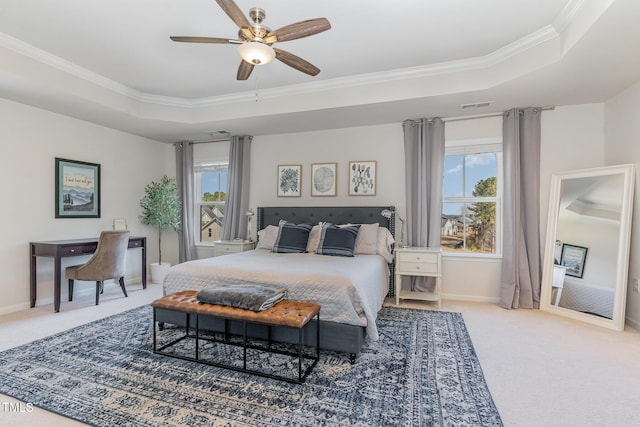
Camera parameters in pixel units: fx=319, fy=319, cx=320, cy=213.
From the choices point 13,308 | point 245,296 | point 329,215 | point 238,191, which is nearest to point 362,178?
point 329,215

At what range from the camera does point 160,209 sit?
5.20 meters

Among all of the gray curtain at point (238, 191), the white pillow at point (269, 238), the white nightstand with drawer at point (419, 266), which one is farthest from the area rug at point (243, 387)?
the gray curtain at point (238, 191)

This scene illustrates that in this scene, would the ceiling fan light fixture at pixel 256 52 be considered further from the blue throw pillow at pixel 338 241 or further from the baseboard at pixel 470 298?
the baseboard at pixel 470 298

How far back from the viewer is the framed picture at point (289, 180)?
5.08 metres

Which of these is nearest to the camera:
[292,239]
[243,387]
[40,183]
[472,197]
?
[243,387]

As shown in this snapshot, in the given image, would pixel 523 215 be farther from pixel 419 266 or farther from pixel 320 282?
pixel 320 282

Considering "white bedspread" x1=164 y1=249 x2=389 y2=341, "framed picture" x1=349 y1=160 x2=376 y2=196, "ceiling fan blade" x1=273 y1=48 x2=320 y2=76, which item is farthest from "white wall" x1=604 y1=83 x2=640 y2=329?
"ceiling fan blade" x1=273 y1=48 x2=320 y2=76

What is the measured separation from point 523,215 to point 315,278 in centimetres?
291

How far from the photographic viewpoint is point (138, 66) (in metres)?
3.55

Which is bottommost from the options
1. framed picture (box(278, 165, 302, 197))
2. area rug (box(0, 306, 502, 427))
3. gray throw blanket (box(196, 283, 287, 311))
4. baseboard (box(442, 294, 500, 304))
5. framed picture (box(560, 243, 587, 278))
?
area rug (box(0, 306, 502, 427))

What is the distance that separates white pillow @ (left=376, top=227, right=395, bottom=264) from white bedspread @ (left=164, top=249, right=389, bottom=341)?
36 centimetres

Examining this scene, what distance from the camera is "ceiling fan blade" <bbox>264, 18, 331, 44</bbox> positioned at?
209 cm

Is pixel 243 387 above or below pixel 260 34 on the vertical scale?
below

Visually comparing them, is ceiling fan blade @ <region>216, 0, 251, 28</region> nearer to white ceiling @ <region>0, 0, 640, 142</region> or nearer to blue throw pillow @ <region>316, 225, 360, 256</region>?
white ceiling @ <region>0, 0, 640, 142</region>
